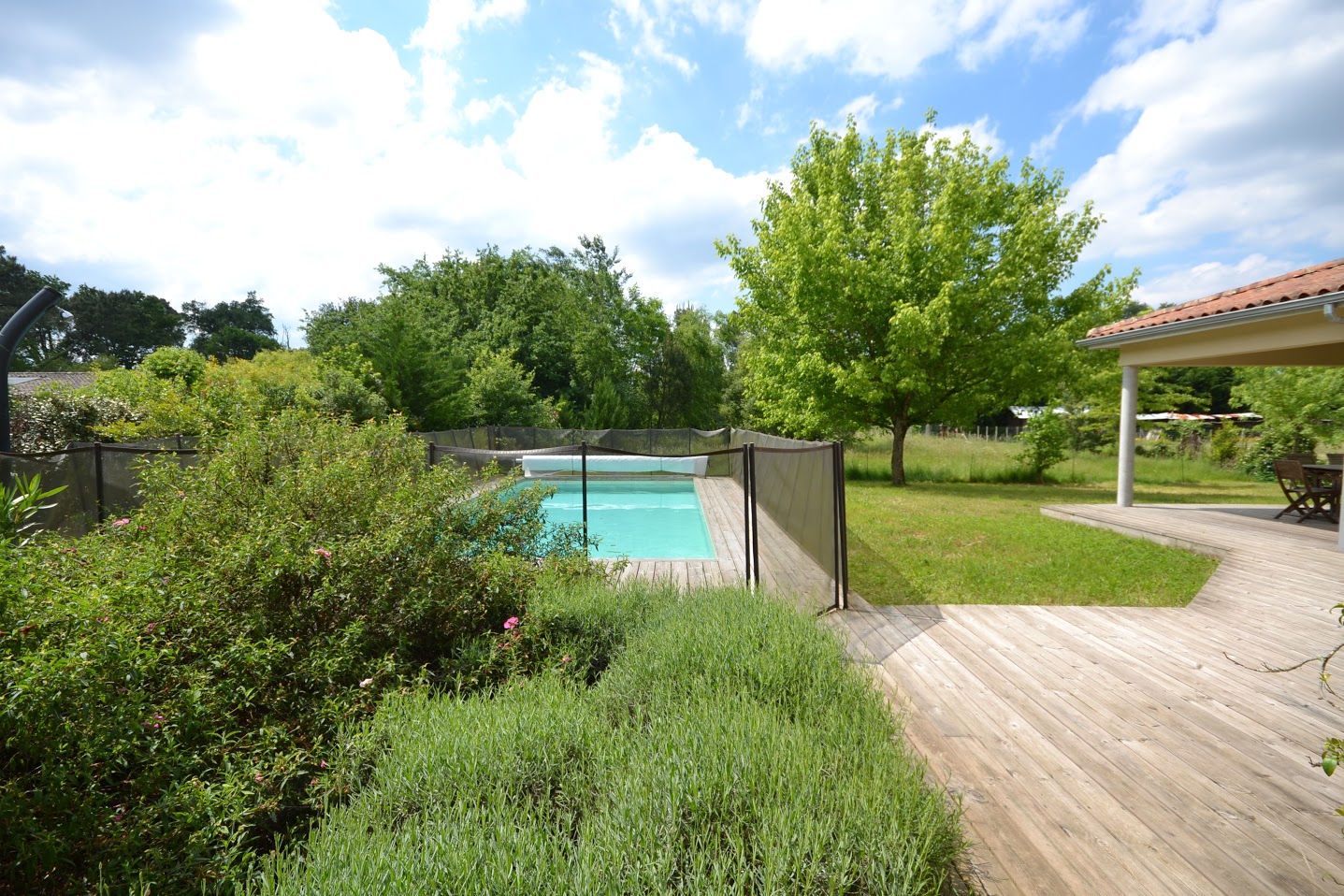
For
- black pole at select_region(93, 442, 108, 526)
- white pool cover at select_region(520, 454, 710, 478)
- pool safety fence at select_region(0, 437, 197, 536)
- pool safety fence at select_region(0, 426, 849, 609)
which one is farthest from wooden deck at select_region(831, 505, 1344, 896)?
white pool cover at select_region(520, 454, 710, 478)

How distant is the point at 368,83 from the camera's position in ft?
21.3

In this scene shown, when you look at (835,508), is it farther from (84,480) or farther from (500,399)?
(500,399)

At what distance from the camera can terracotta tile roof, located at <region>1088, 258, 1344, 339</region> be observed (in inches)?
272

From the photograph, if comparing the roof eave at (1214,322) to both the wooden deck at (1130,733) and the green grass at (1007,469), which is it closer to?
the wooden deck at (1130,733)

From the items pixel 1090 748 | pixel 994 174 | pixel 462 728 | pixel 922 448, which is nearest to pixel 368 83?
pixel 462 728

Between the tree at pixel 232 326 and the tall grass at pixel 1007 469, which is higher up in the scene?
the tree at pixel 232 326

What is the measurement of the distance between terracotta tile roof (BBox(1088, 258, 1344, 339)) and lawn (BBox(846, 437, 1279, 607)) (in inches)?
125

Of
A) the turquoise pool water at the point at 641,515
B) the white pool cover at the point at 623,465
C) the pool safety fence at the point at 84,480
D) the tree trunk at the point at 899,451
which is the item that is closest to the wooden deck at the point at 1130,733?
the turquoise pool water at the point at 641,515

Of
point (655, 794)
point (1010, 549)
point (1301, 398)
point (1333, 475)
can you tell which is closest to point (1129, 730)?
point (655, 794)

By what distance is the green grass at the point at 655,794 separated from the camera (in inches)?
63.2

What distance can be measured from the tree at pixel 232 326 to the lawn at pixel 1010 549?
74.0m

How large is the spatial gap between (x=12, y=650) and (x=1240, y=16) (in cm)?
966

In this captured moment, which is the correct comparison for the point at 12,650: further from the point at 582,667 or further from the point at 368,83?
the point at 368,83

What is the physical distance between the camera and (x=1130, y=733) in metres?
3.15
